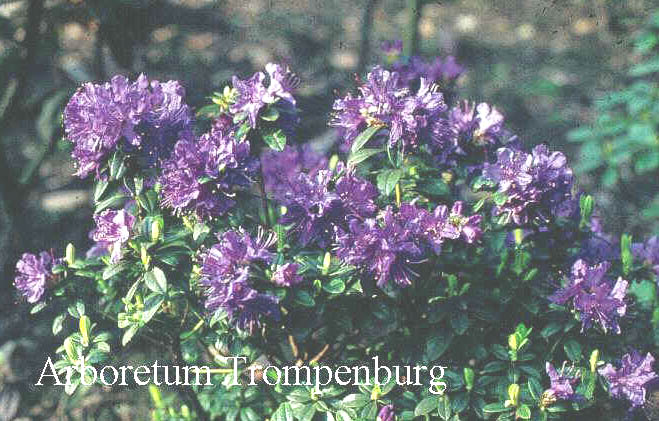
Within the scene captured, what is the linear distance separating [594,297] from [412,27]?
1.76m

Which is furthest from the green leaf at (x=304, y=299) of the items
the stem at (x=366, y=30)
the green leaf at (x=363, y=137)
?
the stem at (x=366, y=30)

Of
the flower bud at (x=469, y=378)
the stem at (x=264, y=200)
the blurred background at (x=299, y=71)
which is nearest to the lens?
the flower bud at (x=469, y=378)

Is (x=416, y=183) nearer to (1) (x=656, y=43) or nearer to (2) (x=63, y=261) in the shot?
(2) (x=63, y=261)

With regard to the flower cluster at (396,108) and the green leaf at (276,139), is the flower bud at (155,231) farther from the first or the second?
the flower cluster at (396,108)

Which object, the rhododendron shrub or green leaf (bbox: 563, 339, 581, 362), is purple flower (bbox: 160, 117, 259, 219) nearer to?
the rhododendron shrub

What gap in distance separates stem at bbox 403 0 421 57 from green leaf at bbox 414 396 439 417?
1.74m

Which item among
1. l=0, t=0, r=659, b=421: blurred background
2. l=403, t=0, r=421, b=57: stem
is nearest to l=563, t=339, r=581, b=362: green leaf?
l=0, t=0, r=659, b=421: blurred background

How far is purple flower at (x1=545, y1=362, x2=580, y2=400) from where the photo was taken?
1706 mm

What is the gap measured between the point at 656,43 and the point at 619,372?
1.54 meters

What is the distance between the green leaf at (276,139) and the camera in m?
1.72

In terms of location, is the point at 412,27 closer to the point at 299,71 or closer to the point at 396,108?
the point at 299,71

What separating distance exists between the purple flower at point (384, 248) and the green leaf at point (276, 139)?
0.22 meters

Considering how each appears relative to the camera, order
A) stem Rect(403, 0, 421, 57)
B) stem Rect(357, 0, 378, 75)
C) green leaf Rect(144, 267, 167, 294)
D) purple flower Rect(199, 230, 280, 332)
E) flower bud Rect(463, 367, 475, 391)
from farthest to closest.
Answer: stem Rect(357, 0, 378, 75)
stem Rect(403, 0, 421, 57)
flower bud Rect(463, 367, 475, 391)
green leaf Rect(144, 267, 167, 294)
purple flower Rect(199, 230, 280, 332)

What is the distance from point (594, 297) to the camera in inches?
68.6
